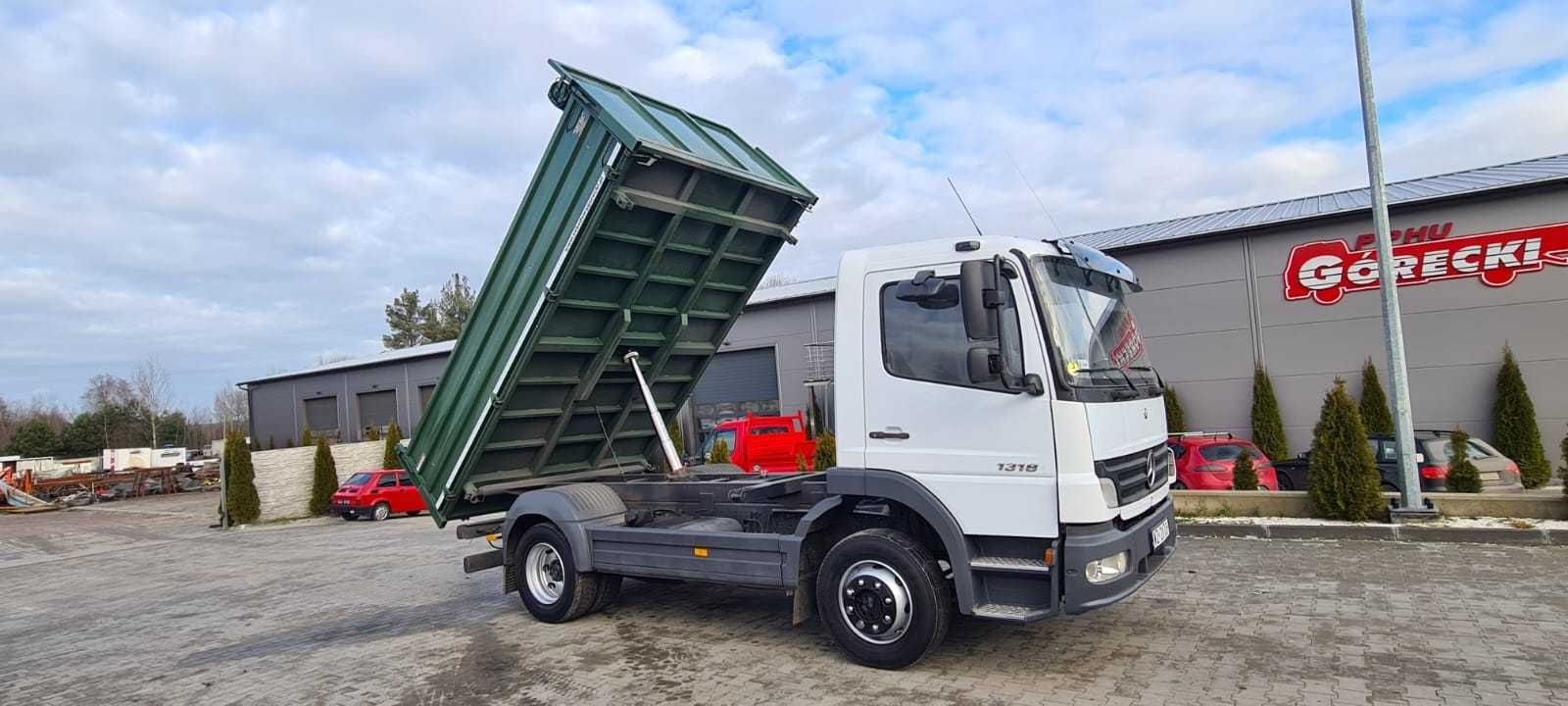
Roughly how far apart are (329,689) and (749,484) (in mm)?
3199

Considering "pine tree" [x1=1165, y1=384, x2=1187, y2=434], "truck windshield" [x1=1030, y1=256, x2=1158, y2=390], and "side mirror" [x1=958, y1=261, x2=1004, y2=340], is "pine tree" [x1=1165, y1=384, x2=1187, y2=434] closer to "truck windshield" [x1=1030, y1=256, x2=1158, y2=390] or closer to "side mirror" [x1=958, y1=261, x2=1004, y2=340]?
"truck windshield" [x1=1030, y1=256, x2=1158, y2=390]

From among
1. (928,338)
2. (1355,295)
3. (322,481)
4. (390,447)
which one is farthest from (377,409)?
(928,338)

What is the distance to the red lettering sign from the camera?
14.9 m

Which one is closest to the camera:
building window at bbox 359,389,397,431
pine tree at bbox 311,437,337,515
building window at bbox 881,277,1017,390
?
building window at bbox 881,277,1017,390

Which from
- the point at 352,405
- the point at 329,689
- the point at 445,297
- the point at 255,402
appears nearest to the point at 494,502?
the point at 329,689

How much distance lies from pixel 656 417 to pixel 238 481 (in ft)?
61.6

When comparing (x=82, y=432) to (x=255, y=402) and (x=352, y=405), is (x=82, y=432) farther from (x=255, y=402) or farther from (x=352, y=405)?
(x=352, y=405)

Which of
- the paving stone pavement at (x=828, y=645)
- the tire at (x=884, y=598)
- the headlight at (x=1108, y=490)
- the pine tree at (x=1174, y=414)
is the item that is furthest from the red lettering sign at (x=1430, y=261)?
the tire at (x=884, y=598)

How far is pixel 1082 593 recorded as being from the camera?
473 cm

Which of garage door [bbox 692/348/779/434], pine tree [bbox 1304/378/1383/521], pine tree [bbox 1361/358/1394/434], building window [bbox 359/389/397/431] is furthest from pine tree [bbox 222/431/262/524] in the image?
pine tree [bbox 1361/358/1394/434]

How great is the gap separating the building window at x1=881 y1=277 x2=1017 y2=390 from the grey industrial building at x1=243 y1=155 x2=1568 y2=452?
9709 millimetres

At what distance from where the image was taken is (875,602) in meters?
5.37

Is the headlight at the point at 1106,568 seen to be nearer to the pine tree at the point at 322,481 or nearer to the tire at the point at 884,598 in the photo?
the tire at the point at 884,598

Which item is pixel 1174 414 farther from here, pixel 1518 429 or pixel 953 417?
pixel 953 417
